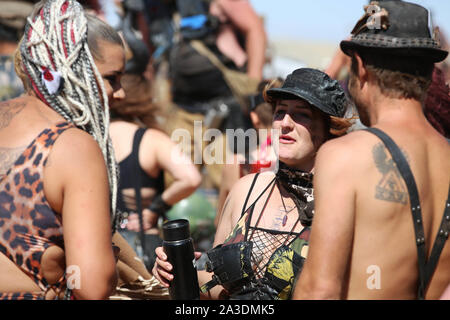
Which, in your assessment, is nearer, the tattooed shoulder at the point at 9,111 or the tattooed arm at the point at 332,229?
the tattooed arm at the point at 332,229

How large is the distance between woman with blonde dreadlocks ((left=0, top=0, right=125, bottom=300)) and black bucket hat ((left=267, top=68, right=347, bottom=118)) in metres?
0.91

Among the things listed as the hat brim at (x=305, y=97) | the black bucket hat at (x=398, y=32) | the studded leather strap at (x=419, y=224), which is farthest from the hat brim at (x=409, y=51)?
the hat brim at (x=305, y=97)

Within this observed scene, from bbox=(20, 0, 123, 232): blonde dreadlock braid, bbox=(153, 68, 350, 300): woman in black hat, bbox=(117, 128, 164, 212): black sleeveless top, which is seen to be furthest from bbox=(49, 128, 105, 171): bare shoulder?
bbox=(117, 128, 164, 212): black sleeveless top

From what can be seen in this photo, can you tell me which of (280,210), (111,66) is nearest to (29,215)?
(111,66)

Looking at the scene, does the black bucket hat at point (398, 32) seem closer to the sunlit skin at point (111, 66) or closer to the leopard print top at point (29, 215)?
the sunlit skin at point (111, 66)

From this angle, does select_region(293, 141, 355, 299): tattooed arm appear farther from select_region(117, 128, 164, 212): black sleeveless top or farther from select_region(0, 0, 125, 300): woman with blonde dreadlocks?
select_region(117, 128, 164, 212): black sleeveless top

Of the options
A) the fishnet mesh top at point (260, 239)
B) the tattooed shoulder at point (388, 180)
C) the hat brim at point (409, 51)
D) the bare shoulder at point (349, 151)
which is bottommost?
the fishnet mesh top at point (260, 239)

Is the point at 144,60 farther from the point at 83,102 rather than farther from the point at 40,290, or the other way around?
the point at 40,290

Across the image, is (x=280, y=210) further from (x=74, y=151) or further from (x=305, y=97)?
(x=74, y=151)

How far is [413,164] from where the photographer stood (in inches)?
74.1

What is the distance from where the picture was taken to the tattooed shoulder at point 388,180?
1838 millimetres

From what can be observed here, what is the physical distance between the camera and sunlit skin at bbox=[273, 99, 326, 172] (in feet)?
8.82

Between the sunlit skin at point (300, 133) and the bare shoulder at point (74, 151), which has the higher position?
the bare shoulder at point (74, 151)

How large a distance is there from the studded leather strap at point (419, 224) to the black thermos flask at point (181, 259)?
2.80ft
